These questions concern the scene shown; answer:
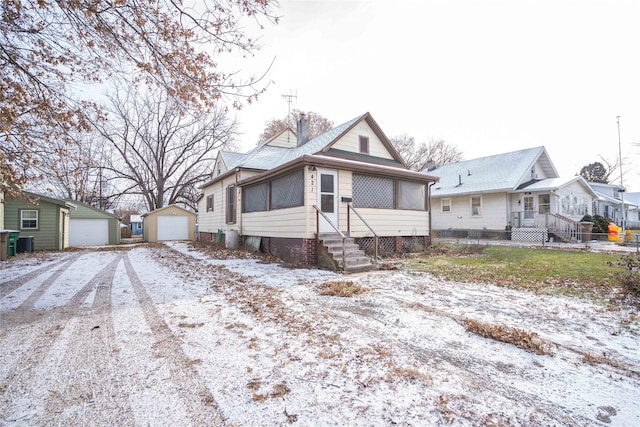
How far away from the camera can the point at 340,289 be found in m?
5.53

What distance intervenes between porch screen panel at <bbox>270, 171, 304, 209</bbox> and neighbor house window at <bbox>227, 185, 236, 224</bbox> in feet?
13.3

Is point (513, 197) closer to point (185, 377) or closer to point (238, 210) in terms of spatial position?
point (238, 210)

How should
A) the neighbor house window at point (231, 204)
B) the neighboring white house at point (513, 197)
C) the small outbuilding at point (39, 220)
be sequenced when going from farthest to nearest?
the neighboring white house at point (513, 197) → the small outbuilding at point (39, 220) → the neighbor house window at point (231, 204)

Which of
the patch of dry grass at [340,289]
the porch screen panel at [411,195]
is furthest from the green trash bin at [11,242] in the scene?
the porch screen panel at [411,195]

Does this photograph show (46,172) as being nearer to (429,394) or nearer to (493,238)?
(429,394)

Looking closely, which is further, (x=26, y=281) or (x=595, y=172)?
(x=595, y=172)

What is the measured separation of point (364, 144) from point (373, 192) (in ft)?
13.2

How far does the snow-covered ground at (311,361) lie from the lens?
82.2 inches

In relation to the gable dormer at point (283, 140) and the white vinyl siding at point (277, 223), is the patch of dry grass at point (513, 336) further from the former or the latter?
the gable dormer at point (283, 140)

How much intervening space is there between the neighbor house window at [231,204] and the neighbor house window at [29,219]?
10.5m

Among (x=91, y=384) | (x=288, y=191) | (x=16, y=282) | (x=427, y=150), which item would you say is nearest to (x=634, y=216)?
(x=427, y=150)

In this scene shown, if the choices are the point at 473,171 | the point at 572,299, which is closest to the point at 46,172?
the point at 572,299

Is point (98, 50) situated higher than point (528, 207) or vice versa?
point (98, 50)

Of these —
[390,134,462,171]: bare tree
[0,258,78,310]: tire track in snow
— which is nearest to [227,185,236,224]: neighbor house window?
[0,258,78,310]: tire track in snow
